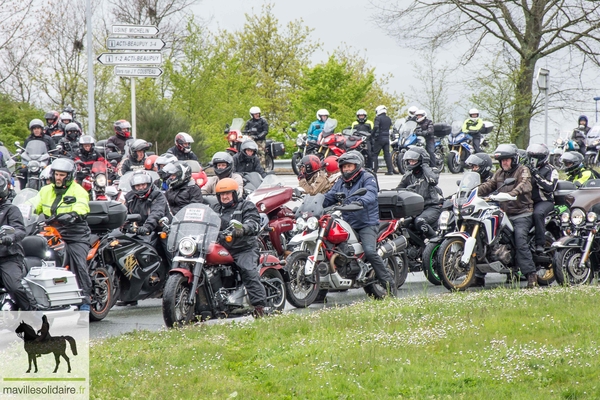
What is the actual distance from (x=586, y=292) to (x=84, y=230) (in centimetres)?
538

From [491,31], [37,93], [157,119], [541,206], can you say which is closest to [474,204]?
[541,206]

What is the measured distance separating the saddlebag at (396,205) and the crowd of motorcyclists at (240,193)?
47 centimetres

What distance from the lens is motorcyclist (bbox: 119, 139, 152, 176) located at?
16.4 meters

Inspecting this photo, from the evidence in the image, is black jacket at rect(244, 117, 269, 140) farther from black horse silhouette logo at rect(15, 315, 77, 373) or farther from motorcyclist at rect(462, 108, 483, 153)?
black horse silhouette logo at rect(15, 315, 77, 373)

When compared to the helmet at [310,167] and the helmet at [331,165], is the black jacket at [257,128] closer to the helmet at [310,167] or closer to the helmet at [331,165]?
the helmet at [331,165]

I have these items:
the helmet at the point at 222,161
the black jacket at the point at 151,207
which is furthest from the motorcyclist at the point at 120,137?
the black jacket at the point at 151,207

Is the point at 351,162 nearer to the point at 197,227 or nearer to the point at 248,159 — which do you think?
the point at 197,227

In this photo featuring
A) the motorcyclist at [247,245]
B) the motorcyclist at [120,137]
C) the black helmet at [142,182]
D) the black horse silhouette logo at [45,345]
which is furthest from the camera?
the motorcyclist at [120,137]

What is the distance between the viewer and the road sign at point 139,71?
20.4 metres

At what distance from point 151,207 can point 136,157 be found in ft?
17.6

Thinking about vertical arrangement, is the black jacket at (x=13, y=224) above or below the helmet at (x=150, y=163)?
below

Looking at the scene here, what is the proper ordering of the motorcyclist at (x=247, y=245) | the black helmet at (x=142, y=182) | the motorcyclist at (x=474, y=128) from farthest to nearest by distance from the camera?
the motorcyclist at (x=474, y=128)
the black helmet at (x=142, y=182)
the motorcyclist at (x=247, y=245)

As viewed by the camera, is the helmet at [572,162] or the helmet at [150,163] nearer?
the helmet at [572,162]

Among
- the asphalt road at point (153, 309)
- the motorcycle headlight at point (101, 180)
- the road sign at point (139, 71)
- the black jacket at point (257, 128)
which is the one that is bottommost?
the asphalt road at point (153, 309)
